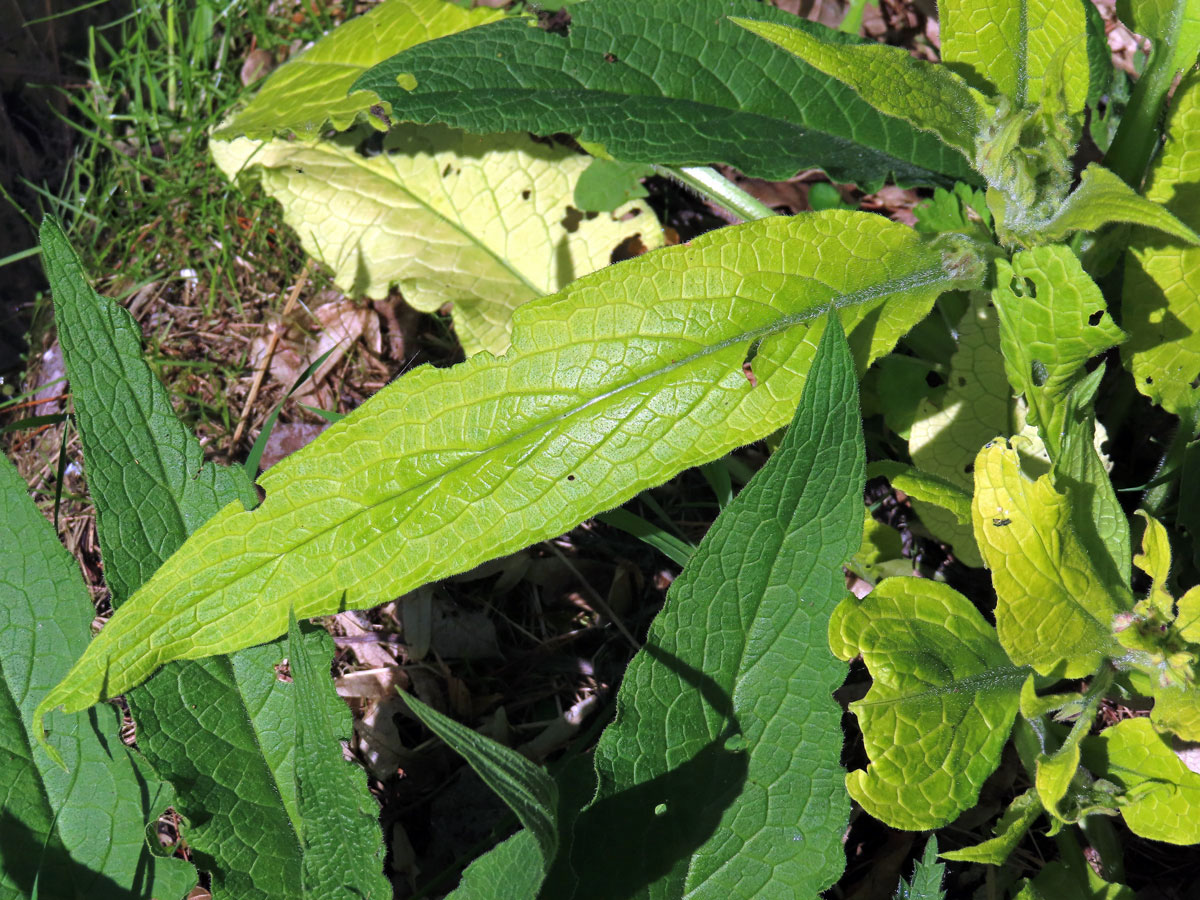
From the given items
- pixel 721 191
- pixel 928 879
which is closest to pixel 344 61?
pixel 721 191

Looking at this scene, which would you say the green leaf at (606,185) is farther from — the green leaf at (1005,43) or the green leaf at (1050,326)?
the green leaf at (1050,326)

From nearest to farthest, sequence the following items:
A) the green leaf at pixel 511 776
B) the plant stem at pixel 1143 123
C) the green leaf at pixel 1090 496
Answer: the green leaf at pixel 511 776
the green leaf at pixel 1090 496
the plant stem at pixel 1143 123

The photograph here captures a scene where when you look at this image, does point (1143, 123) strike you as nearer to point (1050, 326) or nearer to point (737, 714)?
point (1050, 326)

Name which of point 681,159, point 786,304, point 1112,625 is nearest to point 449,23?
point 681,159

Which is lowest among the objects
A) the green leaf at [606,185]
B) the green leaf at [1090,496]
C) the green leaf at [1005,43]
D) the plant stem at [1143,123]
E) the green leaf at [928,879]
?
the green leaf at [928,879]

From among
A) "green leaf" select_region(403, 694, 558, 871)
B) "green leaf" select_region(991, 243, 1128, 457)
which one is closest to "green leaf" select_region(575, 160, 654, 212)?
"green leaf" select_region(991, 243, 1128, 457)

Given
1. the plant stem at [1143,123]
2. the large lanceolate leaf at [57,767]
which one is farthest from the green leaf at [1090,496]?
the large lanceolate leaf at [57,767]
